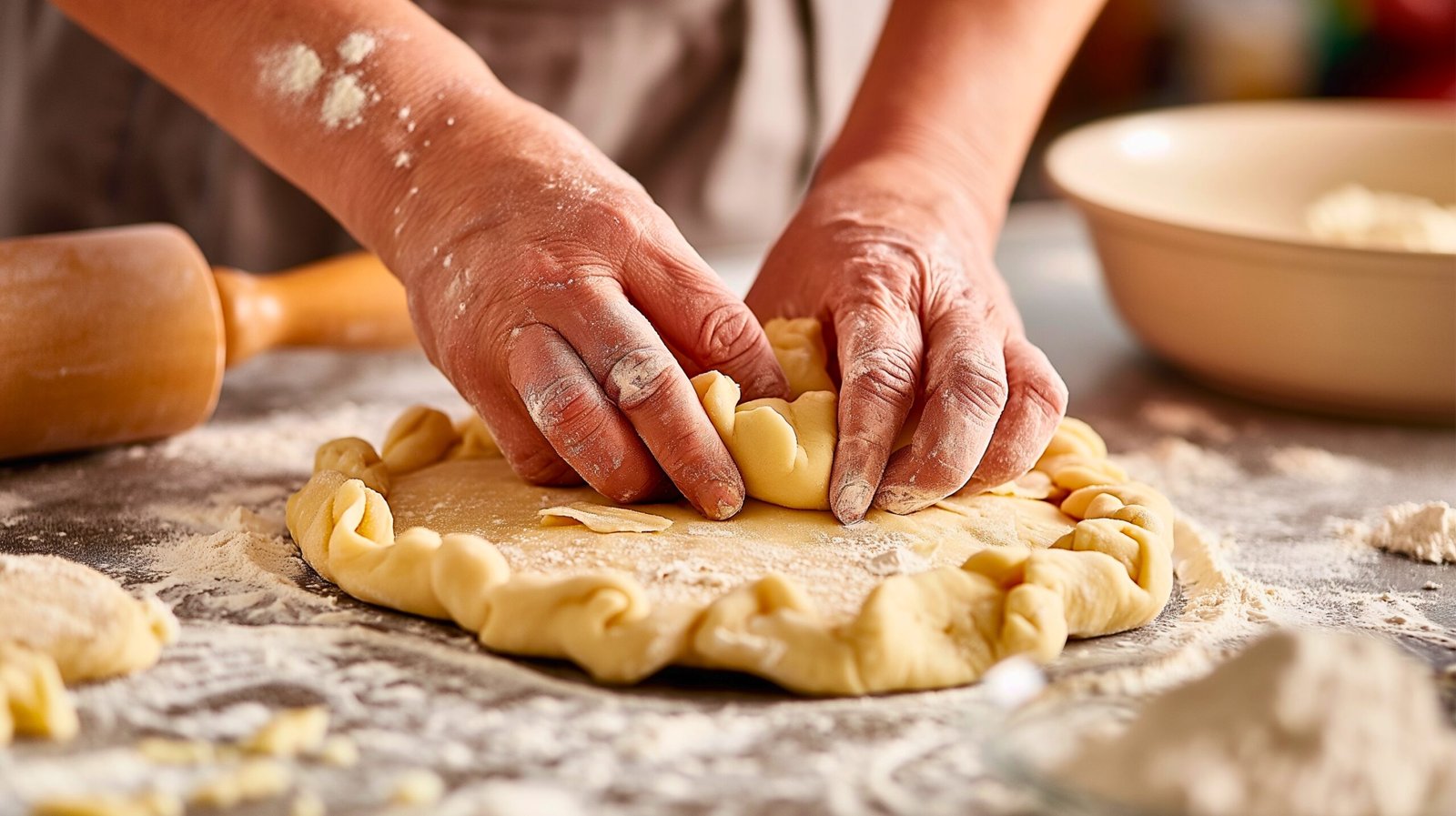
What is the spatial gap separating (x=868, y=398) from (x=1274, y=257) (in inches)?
34.3

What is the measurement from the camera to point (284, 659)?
1.13 metres

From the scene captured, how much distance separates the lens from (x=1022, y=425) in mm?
1373

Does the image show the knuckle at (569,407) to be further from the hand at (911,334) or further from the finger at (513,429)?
the hand at (911,334)

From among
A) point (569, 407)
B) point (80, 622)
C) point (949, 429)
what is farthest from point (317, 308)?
point (949, 429)

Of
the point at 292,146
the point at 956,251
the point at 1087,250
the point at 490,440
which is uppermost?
the point at 292,146

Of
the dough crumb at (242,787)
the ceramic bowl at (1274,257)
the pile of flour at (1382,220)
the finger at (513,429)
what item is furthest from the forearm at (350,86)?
the pile of flour at (1382,220)

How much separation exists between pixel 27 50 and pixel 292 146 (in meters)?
0.87

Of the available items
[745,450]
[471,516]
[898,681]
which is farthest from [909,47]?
[898,681]

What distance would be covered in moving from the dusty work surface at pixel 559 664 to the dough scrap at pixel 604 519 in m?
0.18

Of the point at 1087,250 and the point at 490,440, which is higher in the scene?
the point at 490,440

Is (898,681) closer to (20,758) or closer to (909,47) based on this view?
(20,758)

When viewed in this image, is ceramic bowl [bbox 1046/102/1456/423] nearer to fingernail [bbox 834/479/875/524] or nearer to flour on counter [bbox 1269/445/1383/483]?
flour on counter [bbox 1269/445/1383/483]

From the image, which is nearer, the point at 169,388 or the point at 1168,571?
the point at 1168,571

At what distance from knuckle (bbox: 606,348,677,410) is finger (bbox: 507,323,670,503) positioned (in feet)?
0.08
